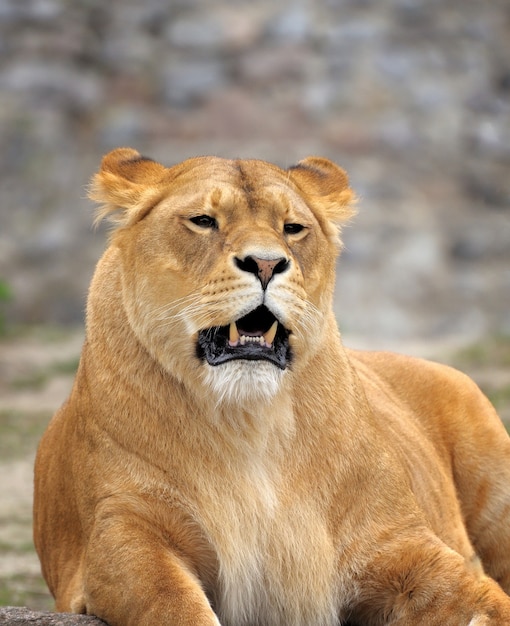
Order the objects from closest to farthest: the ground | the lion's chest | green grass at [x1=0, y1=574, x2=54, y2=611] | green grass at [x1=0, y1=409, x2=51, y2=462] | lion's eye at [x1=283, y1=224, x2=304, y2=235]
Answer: the lion's chest, lion's eye at [x1=283, y1=224, x2=304, y2=235], green grass at [x1=0, y1=574, x2=54, y2=611], the ground, green grass at [x1=0, y1=409, x2=51, y2=462]

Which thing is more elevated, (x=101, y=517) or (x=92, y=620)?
(x=101, y=517)

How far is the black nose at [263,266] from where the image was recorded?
3.09 meters

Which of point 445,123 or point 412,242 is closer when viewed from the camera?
point 412,242

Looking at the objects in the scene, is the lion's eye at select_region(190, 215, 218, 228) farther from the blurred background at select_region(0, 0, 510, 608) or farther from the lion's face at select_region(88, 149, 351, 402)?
the blurred background at select_region(0, 0, 510, 608)

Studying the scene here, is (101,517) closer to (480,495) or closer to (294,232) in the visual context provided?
(294,232)

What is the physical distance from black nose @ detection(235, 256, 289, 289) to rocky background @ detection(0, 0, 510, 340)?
8.63 m

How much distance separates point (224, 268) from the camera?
3.16m

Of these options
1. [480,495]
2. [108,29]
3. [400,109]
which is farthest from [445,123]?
[480,495]

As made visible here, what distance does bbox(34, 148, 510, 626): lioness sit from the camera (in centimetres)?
318

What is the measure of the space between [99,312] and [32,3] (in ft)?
40.6

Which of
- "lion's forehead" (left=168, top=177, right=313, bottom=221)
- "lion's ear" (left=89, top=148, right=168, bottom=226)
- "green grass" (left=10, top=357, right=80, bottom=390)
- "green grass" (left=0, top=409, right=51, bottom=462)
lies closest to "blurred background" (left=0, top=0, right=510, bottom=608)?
"green grass" (left=10, top=357, right=80, bottom=390)

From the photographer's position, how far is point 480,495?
4473 mm

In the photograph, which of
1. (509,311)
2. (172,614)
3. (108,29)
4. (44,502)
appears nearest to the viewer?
(172,614)

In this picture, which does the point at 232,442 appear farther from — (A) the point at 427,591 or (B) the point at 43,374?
(B) the point at 43,374
